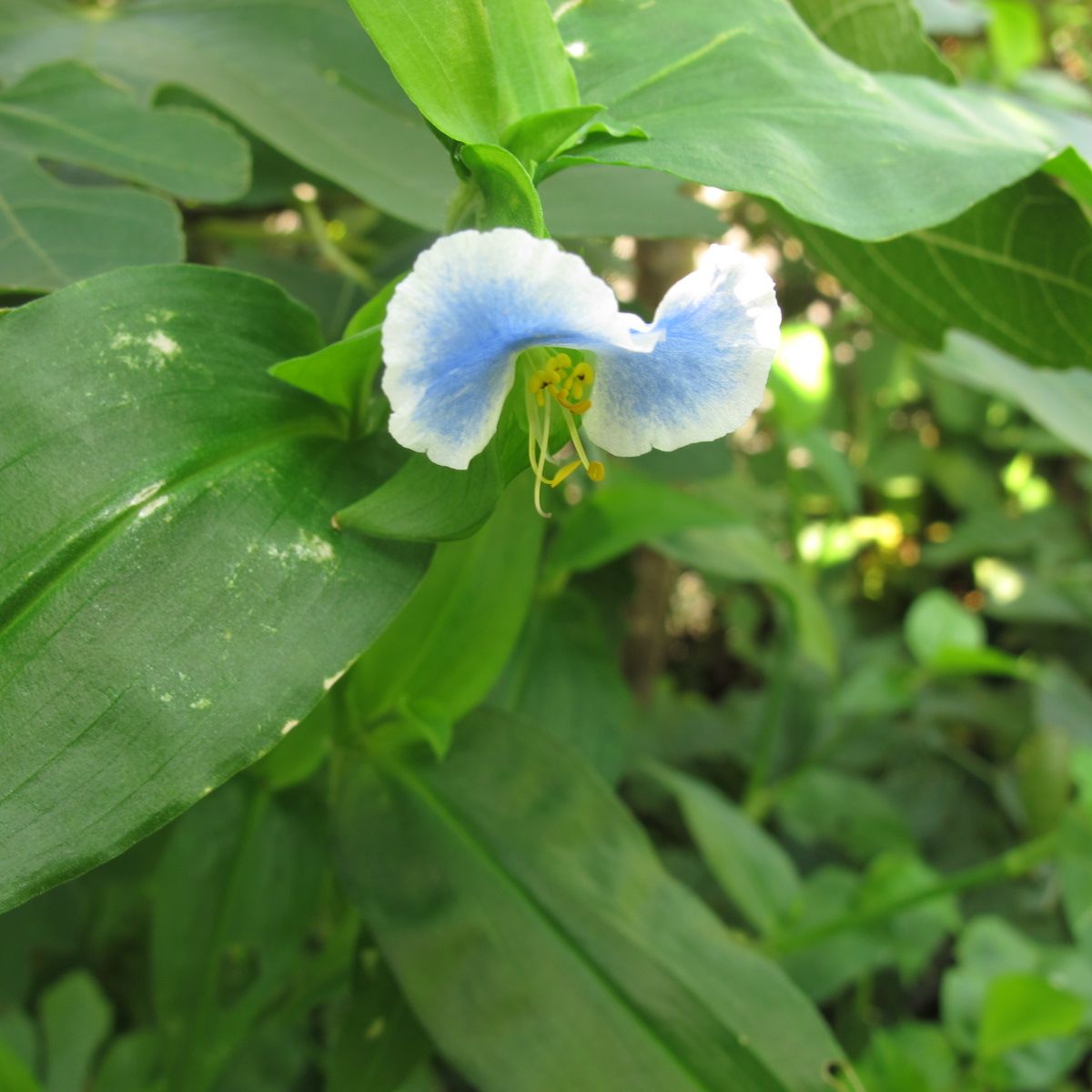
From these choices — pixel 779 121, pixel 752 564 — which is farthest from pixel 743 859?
pixel 779 121

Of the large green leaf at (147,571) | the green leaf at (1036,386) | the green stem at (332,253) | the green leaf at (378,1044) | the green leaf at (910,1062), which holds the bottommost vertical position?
the green leaf at (910,1062)

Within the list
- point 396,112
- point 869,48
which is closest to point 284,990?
point 396,112

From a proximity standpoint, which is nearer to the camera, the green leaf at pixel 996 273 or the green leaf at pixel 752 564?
the green leaf at pixel 996 273

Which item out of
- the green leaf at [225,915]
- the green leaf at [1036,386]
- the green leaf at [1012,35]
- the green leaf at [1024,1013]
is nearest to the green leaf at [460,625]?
the green leaf at [225,915]

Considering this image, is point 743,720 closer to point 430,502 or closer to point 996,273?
point 996,273

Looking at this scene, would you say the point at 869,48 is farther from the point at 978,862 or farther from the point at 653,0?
the point at 978,862

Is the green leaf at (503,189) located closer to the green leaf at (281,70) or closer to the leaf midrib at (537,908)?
the green leaf at (281,70)

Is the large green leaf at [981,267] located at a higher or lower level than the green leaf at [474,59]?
lower
